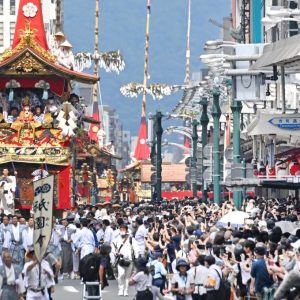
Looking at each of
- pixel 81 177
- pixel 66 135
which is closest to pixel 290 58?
pixel 66 135

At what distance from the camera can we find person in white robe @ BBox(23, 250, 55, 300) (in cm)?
2638

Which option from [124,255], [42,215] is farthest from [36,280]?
[124,255]

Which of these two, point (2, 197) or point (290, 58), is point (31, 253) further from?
point (2, 197)

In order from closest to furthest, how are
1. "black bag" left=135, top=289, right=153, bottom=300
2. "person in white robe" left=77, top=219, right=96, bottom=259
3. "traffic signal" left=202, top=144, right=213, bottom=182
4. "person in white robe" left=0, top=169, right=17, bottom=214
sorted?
"black bag" left=135, top=289, right=153, bottom=300 < "person in white robe" left=77, top=219, right=96, bottom=259 < "person in white robe" left=0, top=169, right=17, bottom=214 < "traffic signal" left=202, top=144, right=213, bottom=182

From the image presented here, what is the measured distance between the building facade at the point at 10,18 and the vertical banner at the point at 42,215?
9435 cm

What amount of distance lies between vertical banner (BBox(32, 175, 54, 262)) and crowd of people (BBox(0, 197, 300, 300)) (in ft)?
0.91

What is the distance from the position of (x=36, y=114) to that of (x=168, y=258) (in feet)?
105

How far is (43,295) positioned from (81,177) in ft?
165

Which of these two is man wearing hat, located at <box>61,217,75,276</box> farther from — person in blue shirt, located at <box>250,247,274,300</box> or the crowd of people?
person in blue shirt, located at <box>250,247,274,300</box>

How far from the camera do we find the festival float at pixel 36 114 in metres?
63.2

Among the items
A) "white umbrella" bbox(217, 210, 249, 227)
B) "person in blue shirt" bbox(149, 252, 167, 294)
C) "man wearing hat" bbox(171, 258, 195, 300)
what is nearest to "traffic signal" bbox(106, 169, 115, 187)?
"white umbrella" bbox(217, 210, 249, 227)

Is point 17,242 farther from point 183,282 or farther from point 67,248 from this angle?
point 183,282

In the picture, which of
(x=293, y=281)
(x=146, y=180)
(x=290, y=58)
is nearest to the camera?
(x=293, y=281)

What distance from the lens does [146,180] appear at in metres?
122
